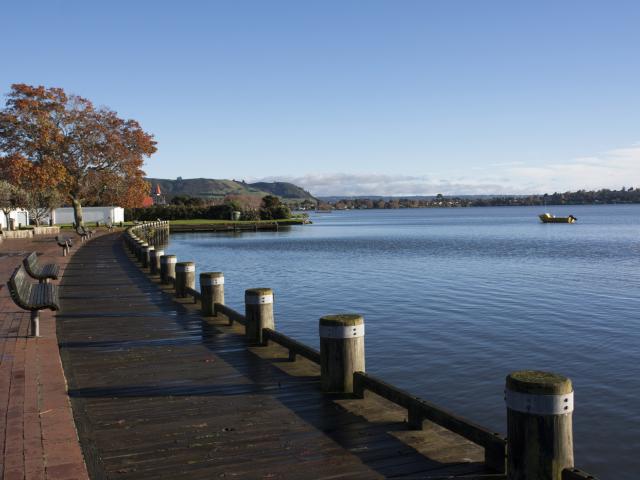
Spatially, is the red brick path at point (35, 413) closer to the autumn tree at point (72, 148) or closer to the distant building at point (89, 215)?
the autumn tree at point (72, 148)

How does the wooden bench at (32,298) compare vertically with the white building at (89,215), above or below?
below

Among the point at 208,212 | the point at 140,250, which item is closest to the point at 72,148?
the point at 140,250

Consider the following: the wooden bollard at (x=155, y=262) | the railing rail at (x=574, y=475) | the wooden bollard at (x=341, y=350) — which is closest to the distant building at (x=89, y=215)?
the wooden bollard at (x=155, y=262)

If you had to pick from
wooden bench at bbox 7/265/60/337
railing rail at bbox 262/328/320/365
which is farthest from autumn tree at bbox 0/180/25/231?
railing rail at bbox 262/328/320/365

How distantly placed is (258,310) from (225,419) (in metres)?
3.76

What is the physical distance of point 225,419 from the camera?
22.9 ft

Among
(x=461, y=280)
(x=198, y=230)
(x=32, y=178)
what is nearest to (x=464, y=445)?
(x=461, y=280)

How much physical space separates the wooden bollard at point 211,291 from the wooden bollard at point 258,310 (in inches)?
104

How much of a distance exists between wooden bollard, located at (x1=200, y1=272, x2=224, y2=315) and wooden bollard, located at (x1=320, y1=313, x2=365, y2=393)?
5.84 m

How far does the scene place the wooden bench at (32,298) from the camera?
33.0 ft

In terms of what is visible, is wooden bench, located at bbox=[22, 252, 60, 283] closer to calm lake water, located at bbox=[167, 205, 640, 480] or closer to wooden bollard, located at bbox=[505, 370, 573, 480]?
calm lake water, located at bbox=[167, 205, 640, 480]

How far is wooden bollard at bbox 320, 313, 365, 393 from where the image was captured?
24.9ft

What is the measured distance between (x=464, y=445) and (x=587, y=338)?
12179 millimetres

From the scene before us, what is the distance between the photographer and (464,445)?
6.21m
